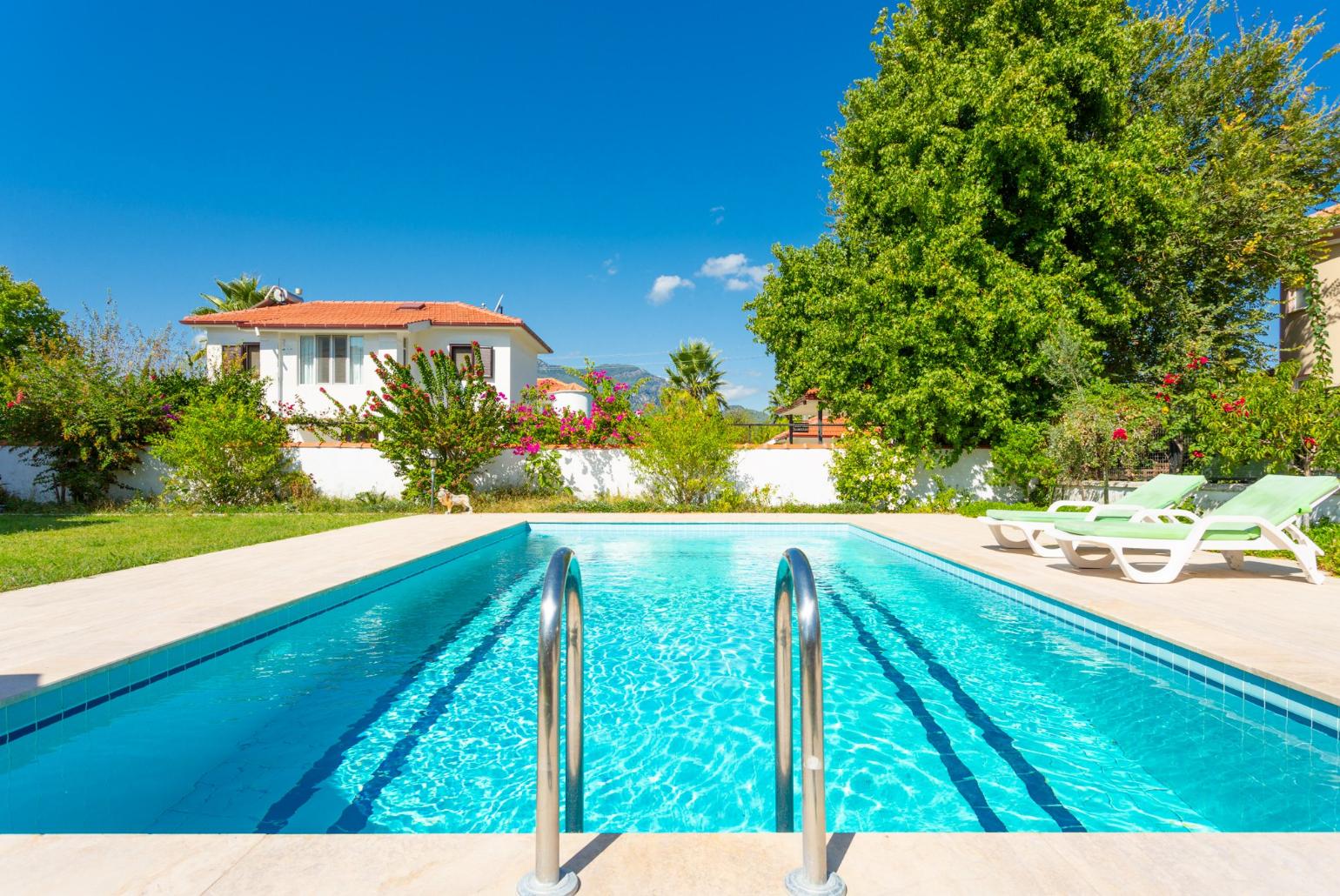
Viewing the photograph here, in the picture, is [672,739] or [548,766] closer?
[548,766]

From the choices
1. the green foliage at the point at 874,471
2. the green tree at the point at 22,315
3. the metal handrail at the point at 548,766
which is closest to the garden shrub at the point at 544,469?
the green foliage at the point at 874,471

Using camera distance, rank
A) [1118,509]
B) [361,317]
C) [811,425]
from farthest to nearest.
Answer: [361,317], [811,425], [1118,509]

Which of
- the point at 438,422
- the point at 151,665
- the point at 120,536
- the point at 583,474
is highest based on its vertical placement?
the point at 438,422

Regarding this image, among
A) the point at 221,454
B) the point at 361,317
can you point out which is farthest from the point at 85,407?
the point at 361,317

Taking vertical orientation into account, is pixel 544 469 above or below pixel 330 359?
below

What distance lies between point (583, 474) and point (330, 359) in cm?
1239

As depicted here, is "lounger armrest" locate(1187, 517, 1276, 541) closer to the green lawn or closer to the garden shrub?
the green lawn

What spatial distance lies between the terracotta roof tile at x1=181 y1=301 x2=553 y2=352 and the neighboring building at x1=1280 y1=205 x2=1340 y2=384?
23445 mm

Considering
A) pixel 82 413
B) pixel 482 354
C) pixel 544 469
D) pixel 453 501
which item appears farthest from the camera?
pixel 482 354

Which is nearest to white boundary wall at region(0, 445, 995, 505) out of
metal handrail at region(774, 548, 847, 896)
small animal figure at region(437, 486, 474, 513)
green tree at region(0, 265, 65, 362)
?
small animal figure at region(437, 486, 474, 513)

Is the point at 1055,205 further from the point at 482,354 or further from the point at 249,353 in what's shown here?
the point at 249,353

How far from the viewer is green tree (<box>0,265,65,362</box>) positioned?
29.9m

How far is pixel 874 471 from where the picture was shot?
52.3 feet

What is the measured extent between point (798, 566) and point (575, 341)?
29.1 meters
